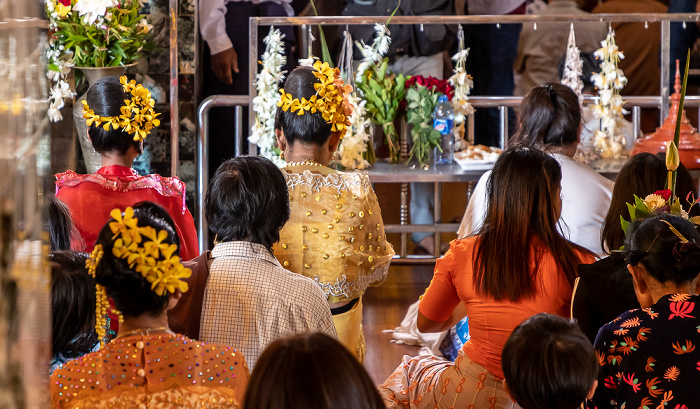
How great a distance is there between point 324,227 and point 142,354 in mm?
954

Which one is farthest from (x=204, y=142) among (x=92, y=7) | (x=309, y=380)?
(x=309, y=380)

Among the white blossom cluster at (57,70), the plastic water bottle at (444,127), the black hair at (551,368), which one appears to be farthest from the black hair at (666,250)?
the white blossom cluster at (57,70)

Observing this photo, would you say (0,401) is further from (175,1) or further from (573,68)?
(573,68)

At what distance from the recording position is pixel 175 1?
165 inches

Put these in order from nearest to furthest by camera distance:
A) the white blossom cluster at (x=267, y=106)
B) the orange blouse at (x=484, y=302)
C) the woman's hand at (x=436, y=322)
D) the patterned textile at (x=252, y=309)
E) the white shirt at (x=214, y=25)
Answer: the patterned textile at (x=252, y=309) < the orange blouse at (x=484, y=302) < the woman's hand at (x=436, y=322) < the white blossom cluster at (x=267, y=106) < the white shirt at (x=214, y=25)

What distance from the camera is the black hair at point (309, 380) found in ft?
3.52

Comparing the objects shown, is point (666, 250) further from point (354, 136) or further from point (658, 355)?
point (354, 136)

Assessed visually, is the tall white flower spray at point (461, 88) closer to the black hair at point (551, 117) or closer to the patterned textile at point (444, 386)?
the black hair at point (551, 117)

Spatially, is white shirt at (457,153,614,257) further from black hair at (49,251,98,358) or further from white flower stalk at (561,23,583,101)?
black hair at (49,251,98,358)

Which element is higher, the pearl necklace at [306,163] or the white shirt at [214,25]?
the white shirt at [214,25]

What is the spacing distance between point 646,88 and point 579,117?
286 centimetres

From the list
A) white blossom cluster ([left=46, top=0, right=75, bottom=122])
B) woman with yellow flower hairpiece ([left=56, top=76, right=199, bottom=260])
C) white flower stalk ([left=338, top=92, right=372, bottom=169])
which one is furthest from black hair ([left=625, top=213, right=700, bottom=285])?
white blossom cluster ([left=46, top=0, right=75, bottom=122])

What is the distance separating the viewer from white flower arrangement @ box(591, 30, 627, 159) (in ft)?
14.5

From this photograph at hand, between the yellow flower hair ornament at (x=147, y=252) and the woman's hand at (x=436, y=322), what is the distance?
992 millimetres
